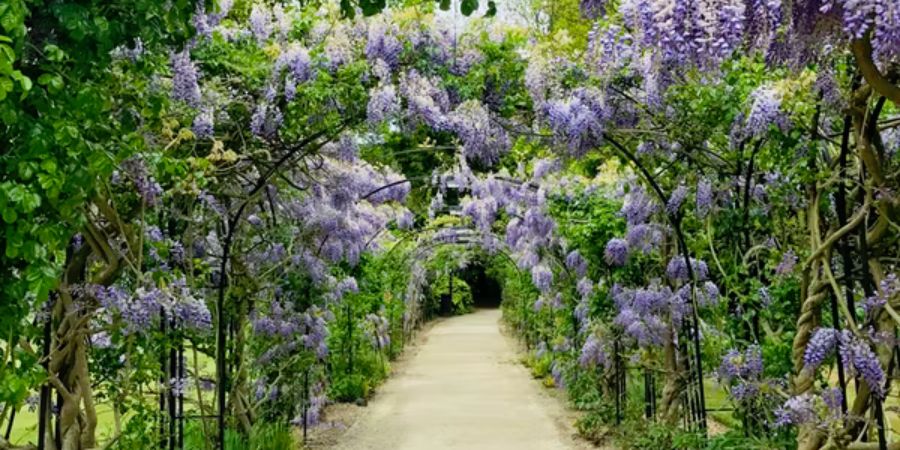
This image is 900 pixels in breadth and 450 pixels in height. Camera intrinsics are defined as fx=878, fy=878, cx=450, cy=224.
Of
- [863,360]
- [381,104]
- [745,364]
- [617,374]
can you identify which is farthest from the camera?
[617,374]

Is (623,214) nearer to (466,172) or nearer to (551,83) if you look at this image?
(551,83)

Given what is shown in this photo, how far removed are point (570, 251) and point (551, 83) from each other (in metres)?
3.63

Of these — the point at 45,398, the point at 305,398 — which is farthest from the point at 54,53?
the point at 305,398

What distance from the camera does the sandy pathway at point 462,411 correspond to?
298 inches

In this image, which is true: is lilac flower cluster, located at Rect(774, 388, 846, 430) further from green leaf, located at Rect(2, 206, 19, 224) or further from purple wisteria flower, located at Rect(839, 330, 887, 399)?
green leaf, located at Rect(2, 206, 19, 224)

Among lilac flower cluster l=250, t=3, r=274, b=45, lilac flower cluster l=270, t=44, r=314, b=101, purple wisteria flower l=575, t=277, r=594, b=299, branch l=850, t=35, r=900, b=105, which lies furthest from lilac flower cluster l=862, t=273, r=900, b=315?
purple wisteria flower l=575, t=277, r=594, b=299

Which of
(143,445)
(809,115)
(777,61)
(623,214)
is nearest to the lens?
(777,61)

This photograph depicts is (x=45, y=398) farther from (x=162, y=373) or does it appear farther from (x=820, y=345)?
(x=820, y=345)

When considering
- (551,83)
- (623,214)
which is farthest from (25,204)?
(623,214)

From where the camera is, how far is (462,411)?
9234 mm

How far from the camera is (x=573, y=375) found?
914cm

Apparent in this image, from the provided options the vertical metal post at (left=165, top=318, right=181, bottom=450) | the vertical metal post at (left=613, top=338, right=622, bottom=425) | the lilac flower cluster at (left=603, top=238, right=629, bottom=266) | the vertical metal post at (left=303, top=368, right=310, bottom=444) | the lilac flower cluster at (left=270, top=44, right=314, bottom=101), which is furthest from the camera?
the vertical metal post at (left=303, top=368, right=310, bottom=444)

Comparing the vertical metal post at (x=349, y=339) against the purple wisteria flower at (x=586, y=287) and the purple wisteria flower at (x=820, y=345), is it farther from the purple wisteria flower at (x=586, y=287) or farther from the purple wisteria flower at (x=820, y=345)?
the purple wisteria flower at (x=820, y=345)

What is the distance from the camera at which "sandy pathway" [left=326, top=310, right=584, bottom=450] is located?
298 inches
